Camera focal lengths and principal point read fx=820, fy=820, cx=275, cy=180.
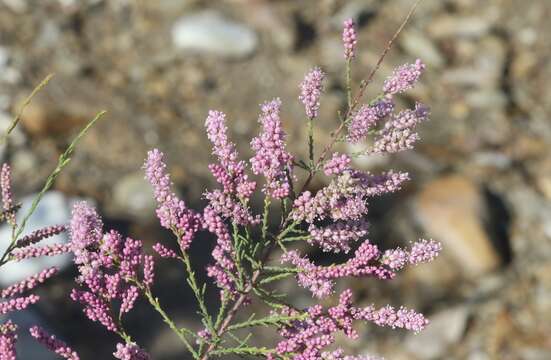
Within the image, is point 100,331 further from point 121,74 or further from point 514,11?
point 514,11

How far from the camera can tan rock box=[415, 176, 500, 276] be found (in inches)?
335

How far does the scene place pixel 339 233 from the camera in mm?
2322

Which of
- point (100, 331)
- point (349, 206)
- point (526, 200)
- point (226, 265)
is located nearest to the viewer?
point (349, 206)

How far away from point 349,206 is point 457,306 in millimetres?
6310

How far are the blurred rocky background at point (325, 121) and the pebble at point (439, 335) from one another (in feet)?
0.05

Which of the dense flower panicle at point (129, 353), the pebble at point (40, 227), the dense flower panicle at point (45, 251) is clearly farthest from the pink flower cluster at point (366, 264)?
the pebble at point (40, 227)

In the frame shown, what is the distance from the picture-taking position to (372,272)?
2.34 meters

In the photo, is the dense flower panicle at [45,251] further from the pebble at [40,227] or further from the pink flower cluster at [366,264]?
the pebble at [40,227]

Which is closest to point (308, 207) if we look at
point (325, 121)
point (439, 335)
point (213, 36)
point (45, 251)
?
point (45, 251)

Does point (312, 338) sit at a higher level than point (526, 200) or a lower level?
lower

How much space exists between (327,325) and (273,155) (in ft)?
1.68

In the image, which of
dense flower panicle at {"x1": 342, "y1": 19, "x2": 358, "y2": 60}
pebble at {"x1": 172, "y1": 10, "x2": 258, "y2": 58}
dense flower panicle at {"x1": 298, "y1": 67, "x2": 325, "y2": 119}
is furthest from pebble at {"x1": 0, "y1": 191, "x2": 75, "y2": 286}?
dense flower panicle at {"x1": 342, "y1": 19, "x2": 358, "y2": 60}

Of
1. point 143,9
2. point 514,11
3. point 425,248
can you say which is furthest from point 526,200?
point 425,248

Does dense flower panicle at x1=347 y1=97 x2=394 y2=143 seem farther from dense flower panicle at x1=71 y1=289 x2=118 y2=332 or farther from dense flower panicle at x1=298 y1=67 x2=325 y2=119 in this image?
dense flower panicle at x1=71 y1=289 x2=118 y2=332
